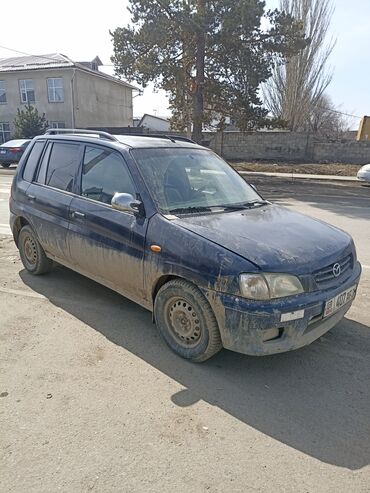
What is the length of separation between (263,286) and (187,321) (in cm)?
76

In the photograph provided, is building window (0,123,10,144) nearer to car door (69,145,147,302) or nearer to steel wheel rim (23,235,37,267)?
steel wheel rim (23,235,37,267)

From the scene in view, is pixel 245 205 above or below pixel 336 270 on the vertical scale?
above

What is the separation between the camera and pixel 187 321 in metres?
3.15

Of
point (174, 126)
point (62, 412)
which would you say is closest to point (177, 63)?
point (174, 126)

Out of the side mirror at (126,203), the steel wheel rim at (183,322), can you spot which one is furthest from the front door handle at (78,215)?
the steel wheel rim at (183,322)

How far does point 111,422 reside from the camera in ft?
8.23

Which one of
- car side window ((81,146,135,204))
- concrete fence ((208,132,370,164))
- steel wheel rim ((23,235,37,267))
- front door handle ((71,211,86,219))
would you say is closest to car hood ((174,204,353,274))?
car side window ((81,146,135,204))

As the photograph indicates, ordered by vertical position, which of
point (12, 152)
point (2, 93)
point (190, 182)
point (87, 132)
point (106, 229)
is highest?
point (2, 93)

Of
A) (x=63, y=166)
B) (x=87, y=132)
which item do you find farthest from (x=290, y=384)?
(x=87, y=132)

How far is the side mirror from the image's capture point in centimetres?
333

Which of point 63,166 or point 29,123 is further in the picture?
point 29,123

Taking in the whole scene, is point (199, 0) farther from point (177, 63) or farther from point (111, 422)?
point (111, 422)

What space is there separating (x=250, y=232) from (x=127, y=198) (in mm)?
1083

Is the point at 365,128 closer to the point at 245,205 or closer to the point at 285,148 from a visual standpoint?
the point at 285,148
